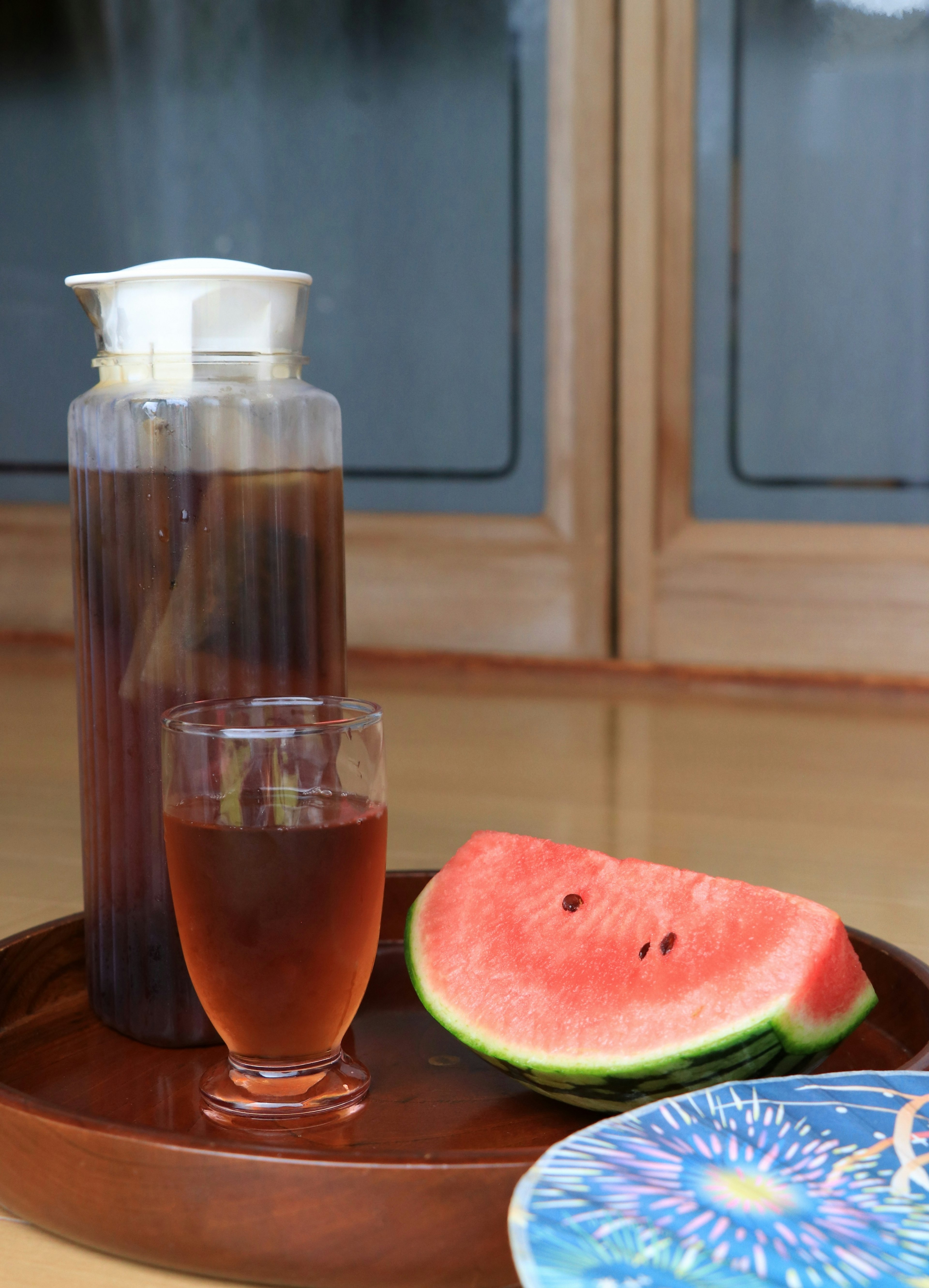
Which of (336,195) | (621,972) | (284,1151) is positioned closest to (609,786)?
(621,972)

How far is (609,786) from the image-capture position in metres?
1.06

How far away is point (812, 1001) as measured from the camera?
42 cm

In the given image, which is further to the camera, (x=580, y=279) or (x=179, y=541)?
(x=580, y=279)

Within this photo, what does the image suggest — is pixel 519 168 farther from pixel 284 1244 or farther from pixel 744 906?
pixel 284 1244

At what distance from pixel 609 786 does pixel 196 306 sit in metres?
0.65

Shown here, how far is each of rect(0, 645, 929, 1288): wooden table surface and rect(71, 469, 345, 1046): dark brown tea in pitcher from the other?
136 mm

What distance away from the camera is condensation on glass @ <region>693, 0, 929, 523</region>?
4.93 feet

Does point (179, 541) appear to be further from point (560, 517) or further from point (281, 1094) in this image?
point (560, 517)

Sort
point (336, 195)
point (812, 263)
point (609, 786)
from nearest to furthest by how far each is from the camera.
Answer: point (609, 786) → point (812, 263) → point (336, 195)

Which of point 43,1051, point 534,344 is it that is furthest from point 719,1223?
point 534,344

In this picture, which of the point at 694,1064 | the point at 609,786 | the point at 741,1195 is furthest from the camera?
the point at 609,786

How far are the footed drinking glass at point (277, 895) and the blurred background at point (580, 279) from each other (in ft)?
3.79

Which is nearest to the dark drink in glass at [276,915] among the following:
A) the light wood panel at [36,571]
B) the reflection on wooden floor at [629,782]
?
the reflection on wooden floor at [629,782]

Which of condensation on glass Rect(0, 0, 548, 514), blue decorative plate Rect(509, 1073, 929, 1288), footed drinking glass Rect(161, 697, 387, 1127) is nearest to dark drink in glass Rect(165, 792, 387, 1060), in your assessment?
footed drinking glass Rect(161, 697, 387, 1127)
